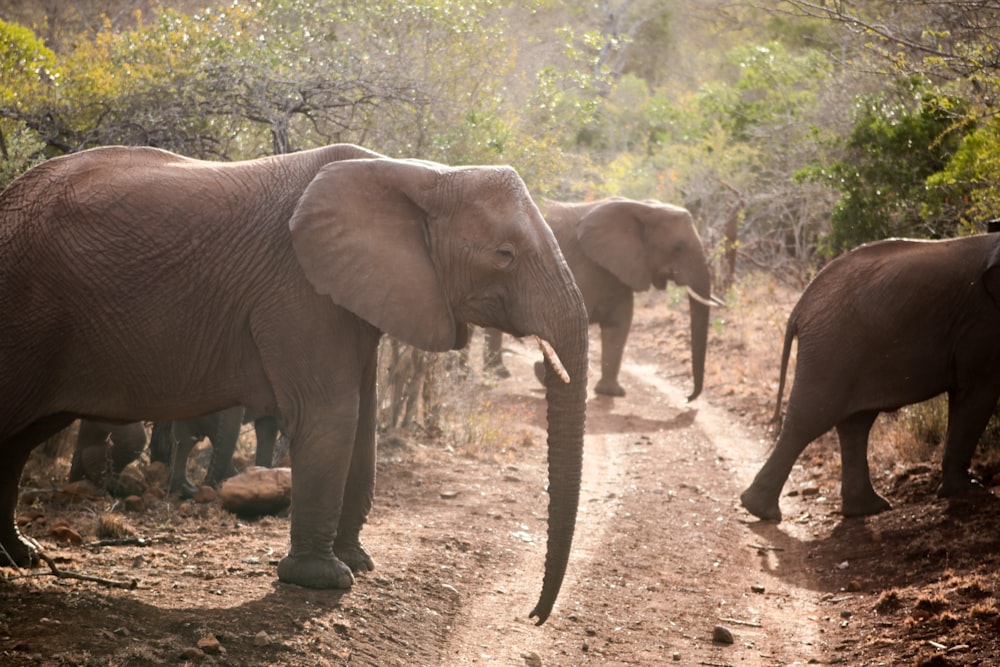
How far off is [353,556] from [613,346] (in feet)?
28.9

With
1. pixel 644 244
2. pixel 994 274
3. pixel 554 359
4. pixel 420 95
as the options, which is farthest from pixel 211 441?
pixel 644 244

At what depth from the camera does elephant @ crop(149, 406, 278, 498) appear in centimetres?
815

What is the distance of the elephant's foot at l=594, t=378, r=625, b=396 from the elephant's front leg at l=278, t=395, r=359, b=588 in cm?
891

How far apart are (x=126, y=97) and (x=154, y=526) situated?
4179mm

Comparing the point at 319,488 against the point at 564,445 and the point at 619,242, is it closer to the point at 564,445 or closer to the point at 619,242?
the point at 564,445

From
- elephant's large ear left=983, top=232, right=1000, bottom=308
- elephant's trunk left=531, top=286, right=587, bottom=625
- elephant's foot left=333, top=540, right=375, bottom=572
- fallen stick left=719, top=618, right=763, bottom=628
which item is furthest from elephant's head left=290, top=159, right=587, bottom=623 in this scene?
elephant's large ear left=983, top=232, right=1000, bottom=308

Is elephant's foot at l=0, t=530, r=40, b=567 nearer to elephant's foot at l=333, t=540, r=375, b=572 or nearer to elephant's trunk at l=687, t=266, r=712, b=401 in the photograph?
elephant's foot at l=333, t=540, r=375, b=572

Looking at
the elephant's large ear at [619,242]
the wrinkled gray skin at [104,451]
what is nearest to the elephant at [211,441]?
the wrinkled gray skin at [104,451]

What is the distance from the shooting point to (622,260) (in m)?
14.8

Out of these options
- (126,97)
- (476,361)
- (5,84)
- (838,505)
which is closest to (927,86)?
(838,505)

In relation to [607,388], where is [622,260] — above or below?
above

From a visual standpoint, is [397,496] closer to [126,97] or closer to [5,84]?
[126,97]

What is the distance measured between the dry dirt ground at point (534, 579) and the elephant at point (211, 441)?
0.43 meters

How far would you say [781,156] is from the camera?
20094mm
